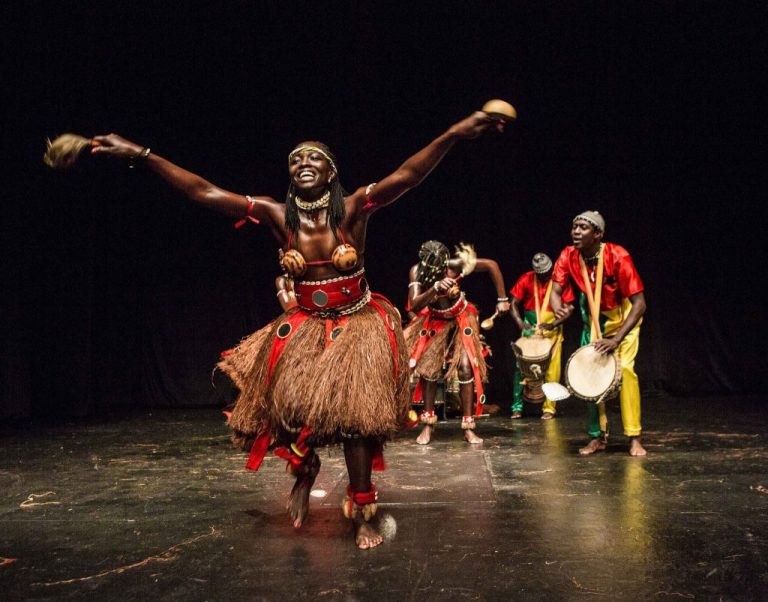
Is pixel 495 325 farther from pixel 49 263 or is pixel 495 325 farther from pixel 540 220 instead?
pixel 49 263

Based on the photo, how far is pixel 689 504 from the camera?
122 inches

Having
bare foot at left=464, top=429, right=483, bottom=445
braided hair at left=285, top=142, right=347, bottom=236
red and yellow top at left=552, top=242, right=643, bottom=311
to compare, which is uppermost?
braided hair at left=285, top=142, right=347, bottom=236

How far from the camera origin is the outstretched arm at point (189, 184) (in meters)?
2.76

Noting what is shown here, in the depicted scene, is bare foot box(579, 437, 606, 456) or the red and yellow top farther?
bare foot box(579, 437, 606, 456)

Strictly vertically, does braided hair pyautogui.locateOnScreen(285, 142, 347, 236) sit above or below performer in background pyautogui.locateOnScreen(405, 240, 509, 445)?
above

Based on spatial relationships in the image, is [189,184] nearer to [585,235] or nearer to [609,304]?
[585,235]

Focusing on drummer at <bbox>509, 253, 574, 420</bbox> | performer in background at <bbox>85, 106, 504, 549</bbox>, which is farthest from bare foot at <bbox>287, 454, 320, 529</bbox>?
drummer at <bbox>509, 253, 574, 420</bbox>

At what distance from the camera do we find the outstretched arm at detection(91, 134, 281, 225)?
2.76 meters

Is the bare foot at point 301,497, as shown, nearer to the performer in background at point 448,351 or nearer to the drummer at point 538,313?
the performer in background at point 448,351

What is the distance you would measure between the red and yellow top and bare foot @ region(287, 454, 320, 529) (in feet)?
7.80

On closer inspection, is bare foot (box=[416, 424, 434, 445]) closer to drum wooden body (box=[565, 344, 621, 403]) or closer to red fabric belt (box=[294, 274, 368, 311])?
drum wooden body (box=[565, 344, 621, 403])

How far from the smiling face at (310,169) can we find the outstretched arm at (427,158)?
22cm

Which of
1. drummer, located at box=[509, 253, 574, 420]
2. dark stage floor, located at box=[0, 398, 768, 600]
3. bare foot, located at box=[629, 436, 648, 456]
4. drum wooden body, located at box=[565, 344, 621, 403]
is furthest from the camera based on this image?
drummer, located at box=[509, 253, 574, 420]

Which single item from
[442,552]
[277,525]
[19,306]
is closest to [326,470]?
[277,525]
